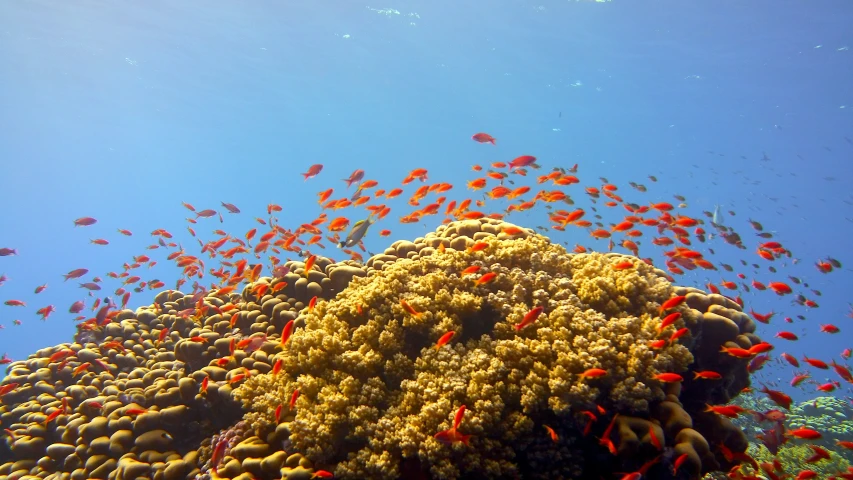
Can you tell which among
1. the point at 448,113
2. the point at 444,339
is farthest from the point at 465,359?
the point at 448,113

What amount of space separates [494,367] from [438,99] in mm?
65969

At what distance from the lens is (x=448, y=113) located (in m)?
74.2

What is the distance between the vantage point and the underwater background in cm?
1563

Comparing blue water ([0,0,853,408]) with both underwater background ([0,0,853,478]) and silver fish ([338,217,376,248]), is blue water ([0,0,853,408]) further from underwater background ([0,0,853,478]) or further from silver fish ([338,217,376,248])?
silver fish ([338,217,376,248])

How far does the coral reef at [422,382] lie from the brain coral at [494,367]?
0.7 inches

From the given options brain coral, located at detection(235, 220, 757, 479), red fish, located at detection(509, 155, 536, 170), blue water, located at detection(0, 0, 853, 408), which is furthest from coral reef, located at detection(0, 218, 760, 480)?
blue water, located at detection(0, 0, 853, 408)

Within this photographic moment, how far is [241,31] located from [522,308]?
132 ft

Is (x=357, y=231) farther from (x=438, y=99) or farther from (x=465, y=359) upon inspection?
(x=438, y=99)

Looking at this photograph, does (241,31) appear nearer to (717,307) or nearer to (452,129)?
(717,307)

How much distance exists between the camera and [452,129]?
8475cm

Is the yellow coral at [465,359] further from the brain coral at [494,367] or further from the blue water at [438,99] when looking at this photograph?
the blue water at [438,99]

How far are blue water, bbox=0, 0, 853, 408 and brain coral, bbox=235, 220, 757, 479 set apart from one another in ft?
16.8

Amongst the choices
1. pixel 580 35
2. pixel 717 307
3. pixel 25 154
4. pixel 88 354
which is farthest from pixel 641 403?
pixel 25 154

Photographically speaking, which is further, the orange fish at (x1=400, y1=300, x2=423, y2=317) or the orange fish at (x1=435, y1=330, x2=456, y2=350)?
the orange fish at (x1=400, y1=300, x2=423, y2=317)
